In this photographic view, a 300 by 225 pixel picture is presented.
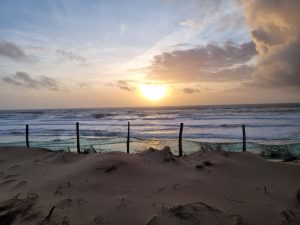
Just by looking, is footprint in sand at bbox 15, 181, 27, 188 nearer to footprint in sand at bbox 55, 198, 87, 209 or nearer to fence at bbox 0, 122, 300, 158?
footprint in sand at bbox 55, 198, 87, 209

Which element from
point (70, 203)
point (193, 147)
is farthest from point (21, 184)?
point (193, 147)

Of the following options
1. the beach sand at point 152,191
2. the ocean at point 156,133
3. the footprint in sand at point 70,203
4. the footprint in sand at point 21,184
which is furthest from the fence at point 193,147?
the footprint in sand at point 70,203

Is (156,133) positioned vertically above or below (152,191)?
below

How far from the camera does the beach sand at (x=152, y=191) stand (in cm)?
470

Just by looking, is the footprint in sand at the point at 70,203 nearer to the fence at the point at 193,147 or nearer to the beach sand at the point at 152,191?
the beach sand at the point at 152,191

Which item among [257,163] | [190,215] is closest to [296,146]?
[257,163]

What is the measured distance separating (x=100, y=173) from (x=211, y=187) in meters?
2.39

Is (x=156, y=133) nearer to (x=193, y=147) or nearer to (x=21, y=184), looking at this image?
(x=193, y=147)

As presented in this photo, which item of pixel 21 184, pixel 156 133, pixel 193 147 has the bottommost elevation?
pixel 156 133

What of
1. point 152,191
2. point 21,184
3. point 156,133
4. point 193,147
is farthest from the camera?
point 156,133

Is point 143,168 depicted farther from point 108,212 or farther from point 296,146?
point 296,146

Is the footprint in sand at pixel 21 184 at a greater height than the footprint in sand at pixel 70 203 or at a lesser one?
lesser

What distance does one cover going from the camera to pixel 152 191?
5676 mm

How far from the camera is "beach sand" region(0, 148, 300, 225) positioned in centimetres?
470
